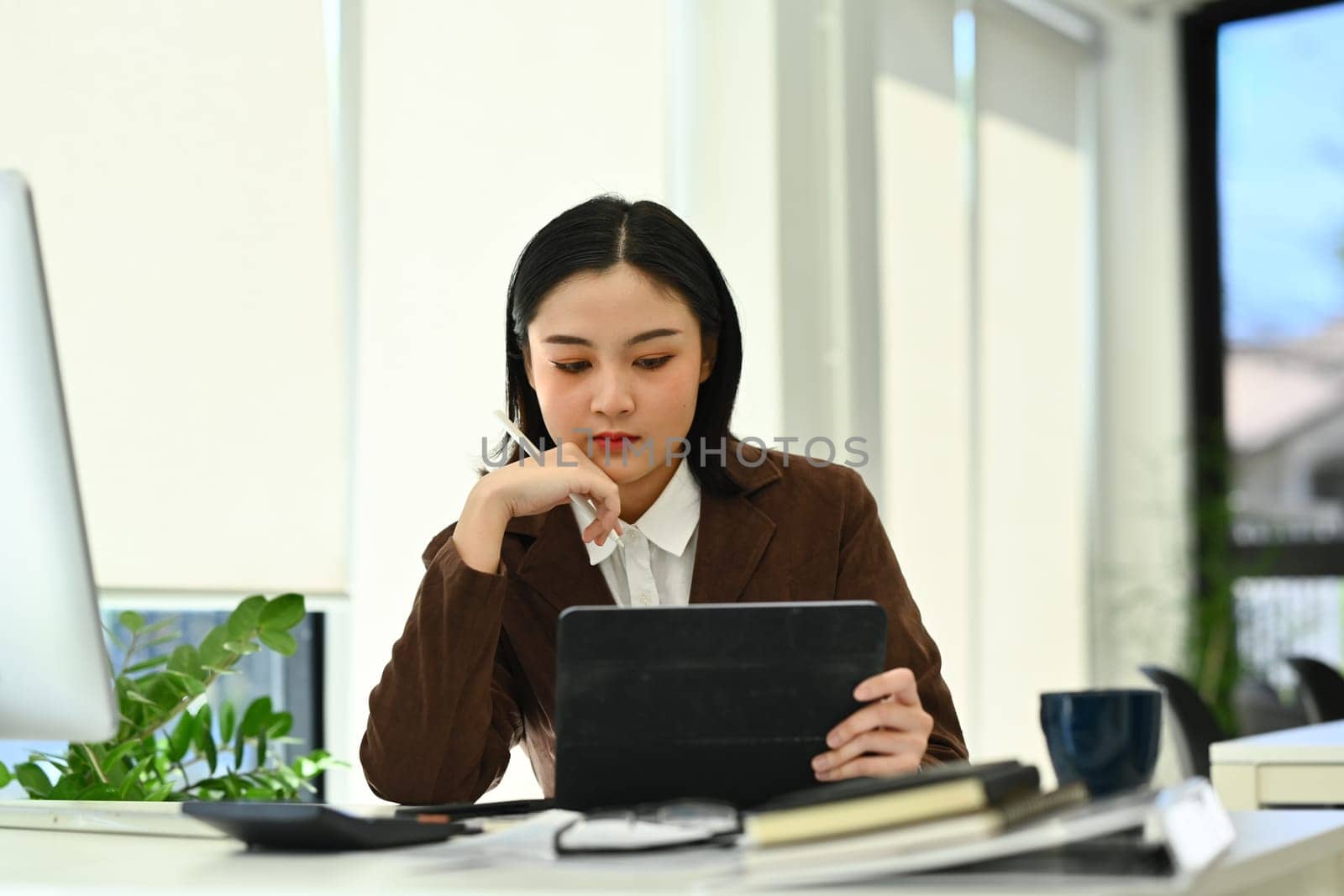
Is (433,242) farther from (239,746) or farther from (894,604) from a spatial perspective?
(894,604)

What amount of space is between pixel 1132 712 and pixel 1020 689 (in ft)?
13.4

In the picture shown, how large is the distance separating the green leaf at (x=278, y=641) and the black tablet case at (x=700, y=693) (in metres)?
0.82

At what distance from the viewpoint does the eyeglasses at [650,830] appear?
985 mm

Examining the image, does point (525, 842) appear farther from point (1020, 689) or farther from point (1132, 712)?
point (1020, 689)

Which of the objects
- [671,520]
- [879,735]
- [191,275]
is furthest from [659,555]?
[191,275]

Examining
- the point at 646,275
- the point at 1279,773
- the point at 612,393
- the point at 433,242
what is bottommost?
the point at 1279,773

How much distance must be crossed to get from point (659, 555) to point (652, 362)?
274mm

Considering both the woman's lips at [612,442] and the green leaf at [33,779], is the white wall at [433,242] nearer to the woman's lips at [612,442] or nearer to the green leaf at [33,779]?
the green leaf at [33,779]

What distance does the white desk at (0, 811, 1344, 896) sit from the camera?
836 millimetres

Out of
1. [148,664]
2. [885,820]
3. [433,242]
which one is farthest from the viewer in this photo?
[433,242]

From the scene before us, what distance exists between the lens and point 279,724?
2.30m

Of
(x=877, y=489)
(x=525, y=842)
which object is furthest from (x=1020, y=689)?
(x=525, y=842)

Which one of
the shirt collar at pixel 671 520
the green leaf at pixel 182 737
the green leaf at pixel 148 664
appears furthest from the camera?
the green leaf at pixel 182 737

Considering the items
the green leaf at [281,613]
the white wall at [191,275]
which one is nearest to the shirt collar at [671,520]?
the green leaf at [281,613]
